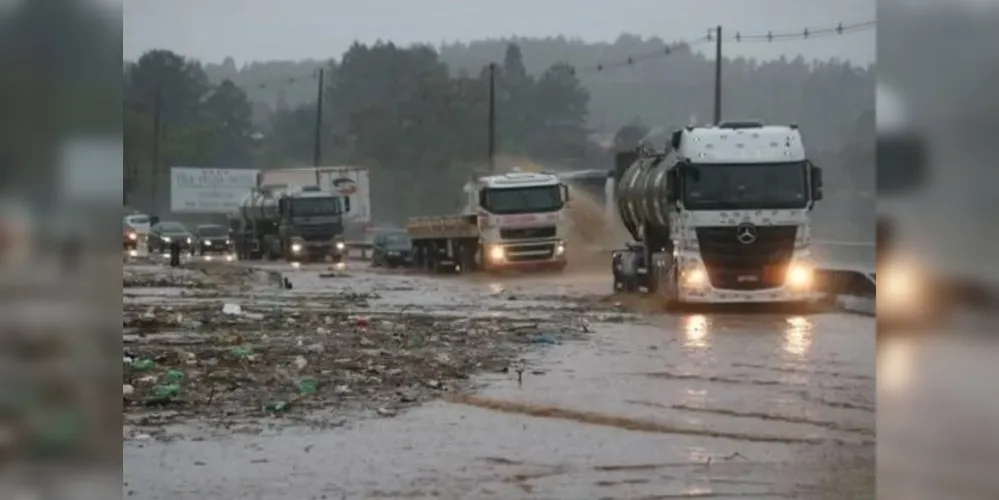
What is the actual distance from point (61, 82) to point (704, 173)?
594 inches

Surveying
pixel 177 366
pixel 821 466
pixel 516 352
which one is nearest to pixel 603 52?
pixel 516 352

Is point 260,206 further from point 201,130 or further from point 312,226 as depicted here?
point 201,130

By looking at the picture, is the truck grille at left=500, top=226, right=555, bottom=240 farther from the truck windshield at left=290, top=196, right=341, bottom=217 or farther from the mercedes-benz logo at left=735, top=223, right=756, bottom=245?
the mercedes-benz logo at left=735, top=223, right=756, bottom=245

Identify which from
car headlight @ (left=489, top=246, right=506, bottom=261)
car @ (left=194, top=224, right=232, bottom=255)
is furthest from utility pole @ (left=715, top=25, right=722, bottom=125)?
car @ (left=194, top=224, right=232, bottom=255)

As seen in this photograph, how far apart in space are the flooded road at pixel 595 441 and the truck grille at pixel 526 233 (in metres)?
16.1

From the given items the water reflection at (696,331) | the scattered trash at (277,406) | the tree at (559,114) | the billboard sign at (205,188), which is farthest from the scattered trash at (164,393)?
the billboard sign at (205,188)

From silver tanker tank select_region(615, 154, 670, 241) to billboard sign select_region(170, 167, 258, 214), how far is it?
1011 inches

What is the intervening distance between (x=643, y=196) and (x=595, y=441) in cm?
1454

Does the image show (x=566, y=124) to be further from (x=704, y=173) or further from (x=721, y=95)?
(x=704, y=173)

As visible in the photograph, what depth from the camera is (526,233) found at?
3052 cm

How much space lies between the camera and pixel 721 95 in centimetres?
3200

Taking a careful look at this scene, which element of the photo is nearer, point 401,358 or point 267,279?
point 401,358

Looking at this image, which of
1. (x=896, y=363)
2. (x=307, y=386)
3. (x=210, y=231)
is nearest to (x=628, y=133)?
(x=210, y=231)

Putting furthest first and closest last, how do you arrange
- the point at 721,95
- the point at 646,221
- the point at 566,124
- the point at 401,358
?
the point at 566,124 → the point at 721,95 → the point at 646,221 → the point at 401,358
